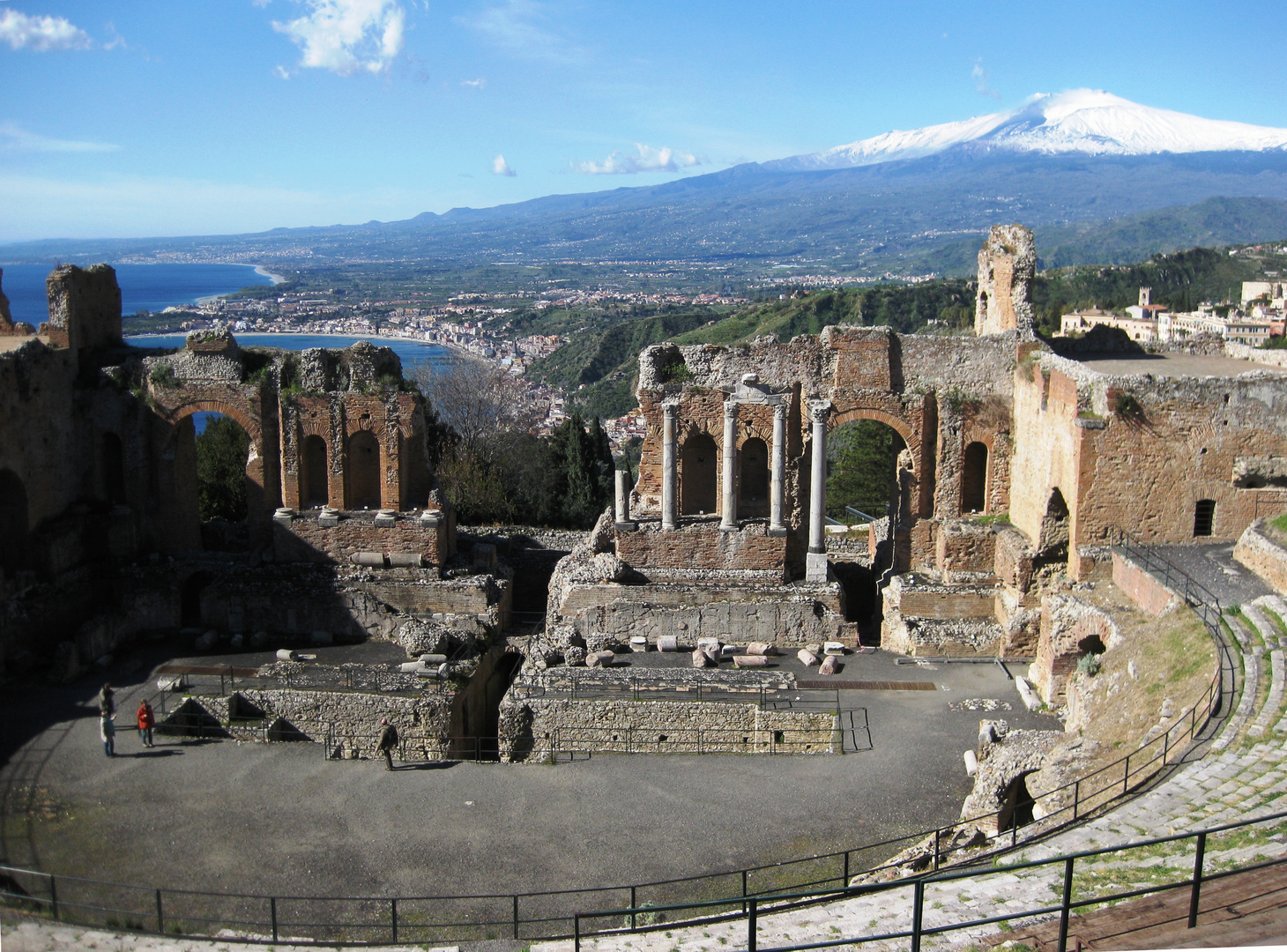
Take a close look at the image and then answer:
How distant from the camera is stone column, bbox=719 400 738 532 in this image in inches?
864

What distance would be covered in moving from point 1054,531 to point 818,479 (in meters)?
4.60

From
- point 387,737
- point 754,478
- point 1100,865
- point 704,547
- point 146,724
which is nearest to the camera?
point 1100,865

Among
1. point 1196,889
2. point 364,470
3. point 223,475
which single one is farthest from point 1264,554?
point 223,475

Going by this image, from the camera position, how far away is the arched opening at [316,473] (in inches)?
943

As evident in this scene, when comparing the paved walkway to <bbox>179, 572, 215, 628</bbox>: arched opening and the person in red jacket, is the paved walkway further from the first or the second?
<bbox>179, 572, 215, 628</bbox>: arched opening

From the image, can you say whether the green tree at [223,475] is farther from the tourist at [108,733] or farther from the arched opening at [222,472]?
the tourist at [108,733]

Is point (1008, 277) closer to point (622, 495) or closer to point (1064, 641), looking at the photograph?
point (1064, 641)

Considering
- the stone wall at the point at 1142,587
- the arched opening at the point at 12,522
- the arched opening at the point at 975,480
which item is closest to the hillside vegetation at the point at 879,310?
the arched opening at the point at 975,480

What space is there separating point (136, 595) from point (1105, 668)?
18.4m

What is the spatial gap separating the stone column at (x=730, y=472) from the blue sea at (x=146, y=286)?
2496 inches

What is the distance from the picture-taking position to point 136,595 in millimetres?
22234

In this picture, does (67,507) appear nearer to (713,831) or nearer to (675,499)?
(675,499)

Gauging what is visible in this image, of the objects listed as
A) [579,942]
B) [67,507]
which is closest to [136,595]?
[67,507]

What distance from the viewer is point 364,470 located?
→ 25.0 metres
